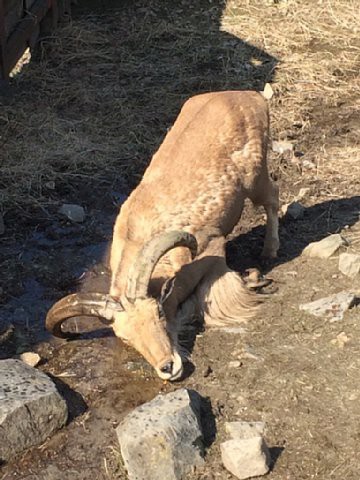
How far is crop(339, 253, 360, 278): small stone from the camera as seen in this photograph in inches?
282

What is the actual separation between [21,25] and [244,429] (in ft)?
25.4

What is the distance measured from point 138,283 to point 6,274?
1748mm

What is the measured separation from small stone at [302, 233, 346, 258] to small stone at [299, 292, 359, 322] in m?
0.77

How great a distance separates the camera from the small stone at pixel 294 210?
8328 mm

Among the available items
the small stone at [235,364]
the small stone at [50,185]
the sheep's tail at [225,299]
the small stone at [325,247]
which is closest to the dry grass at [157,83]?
the small stone at [50,185]

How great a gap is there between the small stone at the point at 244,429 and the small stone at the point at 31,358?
5.34 ft

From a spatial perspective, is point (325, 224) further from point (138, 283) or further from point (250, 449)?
point (250, 449)

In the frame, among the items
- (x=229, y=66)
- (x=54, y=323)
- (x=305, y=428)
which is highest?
(x=229, y=66)

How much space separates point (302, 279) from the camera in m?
7.27

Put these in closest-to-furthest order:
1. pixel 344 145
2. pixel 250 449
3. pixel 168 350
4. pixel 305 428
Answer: pixel 250 449, pixel 305 428, pixel 168 350, pixel 344 145

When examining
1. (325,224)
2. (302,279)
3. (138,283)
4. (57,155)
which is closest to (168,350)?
(138,283)

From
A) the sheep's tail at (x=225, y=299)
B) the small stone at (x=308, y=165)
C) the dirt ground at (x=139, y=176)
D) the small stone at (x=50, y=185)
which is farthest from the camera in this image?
the small stone at (x=308, y=165)

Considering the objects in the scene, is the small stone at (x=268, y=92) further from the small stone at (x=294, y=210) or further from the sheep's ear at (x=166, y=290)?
the sheep's ear at (x=166, y=290)

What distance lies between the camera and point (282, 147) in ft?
30.9
